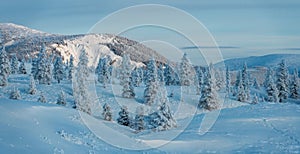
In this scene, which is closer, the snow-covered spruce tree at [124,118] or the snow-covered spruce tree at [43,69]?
the snow-covered spruce tree at [124,118]

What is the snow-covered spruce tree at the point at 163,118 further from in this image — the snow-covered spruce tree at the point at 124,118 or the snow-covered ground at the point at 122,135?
the snow-covered spruce tree at the point at 124,118

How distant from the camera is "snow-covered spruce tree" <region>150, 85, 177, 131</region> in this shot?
34.0 meters

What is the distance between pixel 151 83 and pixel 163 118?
3705 cm

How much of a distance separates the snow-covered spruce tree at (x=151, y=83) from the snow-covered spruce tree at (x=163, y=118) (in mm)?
36020

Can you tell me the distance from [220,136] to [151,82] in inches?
1765

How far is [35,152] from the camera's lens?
16.2 meters

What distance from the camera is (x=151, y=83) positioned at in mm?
71188

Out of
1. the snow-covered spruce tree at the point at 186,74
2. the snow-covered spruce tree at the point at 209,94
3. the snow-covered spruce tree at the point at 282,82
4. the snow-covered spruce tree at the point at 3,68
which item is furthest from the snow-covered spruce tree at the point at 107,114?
the snow-covered spruce tree at the point at 282,82

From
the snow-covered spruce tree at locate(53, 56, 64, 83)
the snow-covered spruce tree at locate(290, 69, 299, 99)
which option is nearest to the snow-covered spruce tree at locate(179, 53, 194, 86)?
the snow-covered spruce tree at locate(290, 69, 299, 99)

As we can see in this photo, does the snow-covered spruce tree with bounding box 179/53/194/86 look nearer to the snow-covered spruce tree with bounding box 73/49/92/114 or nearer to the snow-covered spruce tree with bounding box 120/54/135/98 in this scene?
the snow-covered spruce tree with bounding box 120/54/135/98

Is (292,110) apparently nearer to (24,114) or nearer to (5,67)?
(24,114)

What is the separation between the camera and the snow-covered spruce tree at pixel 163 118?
34.0 meters

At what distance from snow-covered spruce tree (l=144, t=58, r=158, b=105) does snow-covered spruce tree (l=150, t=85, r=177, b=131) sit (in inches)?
1418

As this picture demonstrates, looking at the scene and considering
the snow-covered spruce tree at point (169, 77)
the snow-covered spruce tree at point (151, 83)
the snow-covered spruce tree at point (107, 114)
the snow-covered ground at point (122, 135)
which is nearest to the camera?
the snow-covered ground at point (122, 135)
